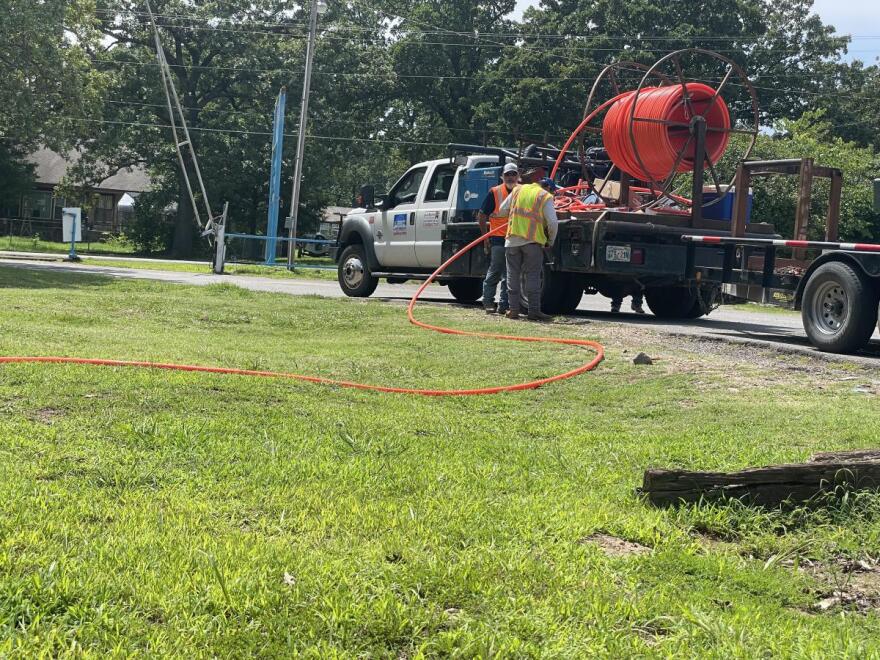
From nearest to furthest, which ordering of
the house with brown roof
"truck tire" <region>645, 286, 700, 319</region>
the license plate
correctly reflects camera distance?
the license plate < "truck tire" <region>645, 286, 700, 319</region> < the house with brown roof

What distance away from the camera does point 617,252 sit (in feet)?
41.9

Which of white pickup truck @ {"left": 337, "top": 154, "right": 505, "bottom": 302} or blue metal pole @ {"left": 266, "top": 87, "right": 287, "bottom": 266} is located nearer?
white pickup truck @ {"left": 337, "top": 154, "right": 505, "bottom": 302}

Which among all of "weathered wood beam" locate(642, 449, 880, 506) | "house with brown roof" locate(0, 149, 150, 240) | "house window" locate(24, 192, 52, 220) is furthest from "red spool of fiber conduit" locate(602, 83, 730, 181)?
"house window" locate(24, 192, 52, 220)

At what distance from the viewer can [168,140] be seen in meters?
47.1

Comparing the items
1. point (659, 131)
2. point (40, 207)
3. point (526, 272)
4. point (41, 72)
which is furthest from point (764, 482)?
point (40, 207)

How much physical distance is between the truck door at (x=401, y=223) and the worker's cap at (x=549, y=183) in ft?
8.62

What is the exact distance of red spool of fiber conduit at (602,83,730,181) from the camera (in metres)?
12.7

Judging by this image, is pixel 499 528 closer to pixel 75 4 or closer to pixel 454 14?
pixel 75 4

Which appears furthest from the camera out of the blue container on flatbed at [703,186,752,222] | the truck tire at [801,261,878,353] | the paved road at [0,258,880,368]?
the blue container on flatbed at [703,186,752,222]

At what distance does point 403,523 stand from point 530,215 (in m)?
8.73

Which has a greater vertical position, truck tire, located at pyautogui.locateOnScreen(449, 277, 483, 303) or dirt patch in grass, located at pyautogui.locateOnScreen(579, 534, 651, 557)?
truck tire, located at pyautogui.locateOnScreen(449, 277, 483, 303)

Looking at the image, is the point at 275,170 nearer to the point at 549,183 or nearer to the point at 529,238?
the point at 549,183

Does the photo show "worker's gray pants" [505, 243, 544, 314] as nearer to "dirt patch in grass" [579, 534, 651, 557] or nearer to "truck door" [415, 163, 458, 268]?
"truck door" [415, 163, 458, 268]

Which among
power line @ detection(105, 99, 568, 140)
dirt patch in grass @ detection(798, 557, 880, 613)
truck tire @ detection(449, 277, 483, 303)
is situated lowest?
dirt patch in grass @ detection(798, 557, 880, 613)
